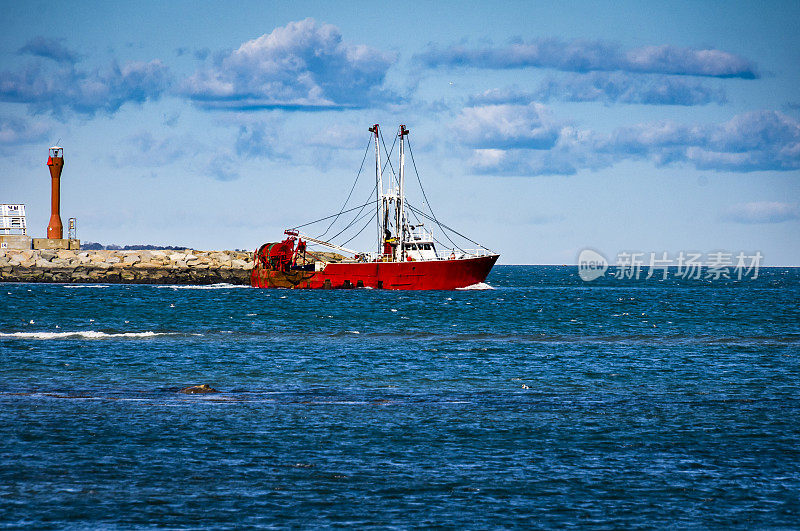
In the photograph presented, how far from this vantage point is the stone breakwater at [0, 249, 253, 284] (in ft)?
422

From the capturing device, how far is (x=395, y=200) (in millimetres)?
92125

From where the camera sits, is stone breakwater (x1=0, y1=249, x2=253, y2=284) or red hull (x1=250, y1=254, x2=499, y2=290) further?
stone breakwater (x1=0, y1=249, x2=253, y2=284)

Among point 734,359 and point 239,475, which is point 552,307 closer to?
point 734,359

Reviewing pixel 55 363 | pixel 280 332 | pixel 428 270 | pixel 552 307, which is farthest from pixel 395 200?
pixel 55 363

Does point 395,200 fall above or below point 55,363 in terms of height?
above

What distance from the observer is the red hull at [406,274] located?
279ft

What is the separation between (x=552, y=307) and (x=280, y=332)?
3204 cm

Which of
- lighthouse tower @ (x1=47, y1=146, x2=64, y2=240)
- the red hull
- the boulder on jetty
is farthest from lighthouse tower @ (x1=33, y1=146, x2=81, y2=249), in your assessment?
the boulder on jetty

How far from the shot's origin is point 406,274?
85.6 metres

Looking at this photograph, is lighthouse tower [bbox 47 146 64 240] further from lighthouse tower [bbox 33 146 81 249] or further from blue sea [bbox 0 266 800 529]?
blue sea [bbox 0 266 800 529]

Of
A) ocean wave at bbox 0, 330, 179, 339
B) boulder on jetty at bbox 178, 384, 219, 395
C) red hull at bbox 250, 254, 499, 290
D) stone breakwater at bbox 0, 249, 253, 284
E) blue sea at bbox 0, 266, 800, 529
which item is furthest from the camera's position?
stone breakwater at bbox 0, 249, 253, 284

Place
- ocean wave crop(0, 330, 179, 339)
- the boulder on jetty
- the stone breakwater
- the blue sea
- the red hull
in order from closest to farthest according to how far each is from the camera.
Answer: the blue sea
the boulder on jetty
ocean wave crop(0, 330, 179, 339)
the red hull
the stone breakwater

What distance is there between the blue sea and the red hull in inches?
1730

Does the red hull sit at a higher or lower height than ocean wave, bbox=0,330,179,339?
higher
